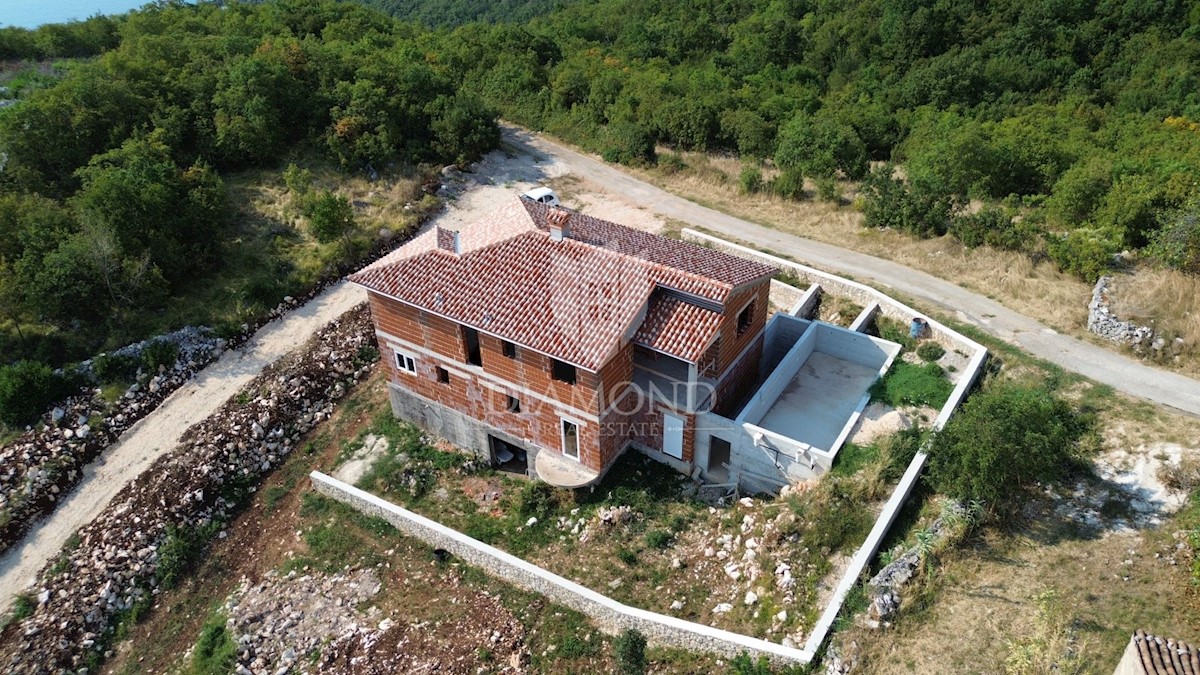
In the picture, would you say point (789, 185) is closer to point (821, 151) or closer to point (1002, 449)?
point (821, 151)

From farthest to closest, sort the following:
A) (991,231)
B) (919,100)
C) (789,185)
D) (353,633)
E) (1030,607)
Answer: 1. (919,100)
2. (789,185)
3. (991,231)
4. (353,633)
5. (1030,607)

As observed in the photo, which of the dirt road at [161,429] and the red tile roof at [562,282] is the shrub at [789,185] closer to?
the red tile roof at [562,282]

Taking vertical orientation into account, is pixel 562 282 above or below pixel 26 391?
above

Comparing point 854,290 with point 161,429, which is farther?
point 854,290

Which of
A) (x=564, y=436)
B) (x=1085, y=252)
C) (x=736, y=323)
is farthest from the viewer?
(x=1085, y=252)

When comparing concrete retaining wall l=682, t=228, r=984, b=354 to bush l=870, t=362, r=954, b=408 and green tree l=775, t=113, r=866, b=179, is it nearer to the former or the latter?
bush l=870, t=362, r=954, b=408

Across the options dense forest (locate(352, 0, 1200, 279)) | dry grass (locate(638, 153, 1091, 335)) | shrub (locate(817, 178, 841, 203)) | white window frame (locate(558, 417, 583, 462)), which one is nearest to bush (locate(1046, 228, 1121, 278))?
dense forest (locate(352, 0, 1200, 279))

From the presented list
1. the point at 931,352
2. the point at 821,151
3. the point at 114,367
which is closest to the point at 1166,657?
the point at 931,352
